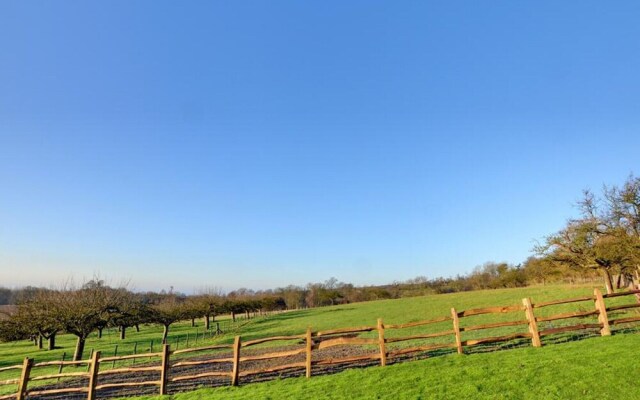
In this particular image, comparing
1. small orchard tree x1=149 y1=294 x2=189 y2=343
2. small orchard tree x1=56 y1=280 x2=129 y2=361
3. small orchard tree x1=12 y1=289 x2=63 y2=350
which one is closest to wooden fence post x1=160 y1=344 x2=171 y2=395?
small orchard tree x1=56 y1=280 x2=129 y2=361

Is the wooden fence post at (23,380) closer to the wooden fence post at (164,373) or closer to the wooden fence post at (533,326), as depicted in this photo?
the wooden fence post at (164,373)

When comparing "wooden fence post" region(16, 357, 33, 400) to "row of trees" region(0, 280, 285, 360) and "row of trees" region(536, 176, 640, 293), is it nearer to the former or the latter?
"row of trees" region(0, 280, 285, 360)

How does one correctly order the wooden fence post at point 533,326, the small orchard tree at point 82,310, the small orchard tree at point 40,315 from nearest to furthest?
1. the wooden fence post at point 533,326
2. the small orchard tree at point 82,310
3. the small orchard tree at point 40,315

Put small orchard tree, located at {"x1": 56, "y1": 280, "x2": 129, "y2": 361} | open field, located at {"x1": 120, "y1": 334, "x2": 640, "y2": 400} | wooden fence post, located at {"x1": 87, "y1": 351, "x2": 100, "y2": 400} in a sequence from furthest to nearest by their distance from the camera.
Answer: small orchard tree, located at {"x1": 56, "y1": 280, "x2": 129, "y2": 361}
wooden fence post, located at {"x1": 87, "y1": 351, "x2": 100, "y2": 400}
open field, located at {"x1": 120, "y1": 334, "x2": 640, "y2": 400}

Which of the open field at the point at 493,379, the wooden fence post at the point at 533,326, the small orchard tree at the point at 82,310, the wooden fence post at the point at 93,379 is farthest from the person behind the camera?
the small orchard tree at the point at 82,310

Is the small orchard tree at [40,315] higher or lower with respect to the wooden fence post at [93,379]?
higher

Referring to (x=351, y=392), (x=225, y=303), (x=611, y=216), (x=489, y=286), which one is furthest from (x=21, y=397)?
(x=489, y=286)

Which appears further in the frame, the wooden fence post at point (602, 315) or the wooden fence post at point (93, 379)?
the wooden fence post at point (602, 315)

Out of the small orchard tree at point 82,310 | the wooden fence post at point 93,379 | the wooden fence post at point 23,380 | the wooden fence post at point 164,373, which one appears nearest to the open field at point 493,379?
the wooden fence post at point 164,373

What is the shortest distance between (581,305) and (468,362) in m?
22.7

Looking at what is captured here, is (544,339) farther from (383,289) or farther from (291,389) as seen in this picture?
(383,289)

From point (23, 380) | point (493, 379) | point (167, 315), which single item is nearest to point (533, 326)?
point (493, 379)

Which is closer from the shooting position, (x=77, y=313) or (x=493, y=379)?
(x=493, y=379)

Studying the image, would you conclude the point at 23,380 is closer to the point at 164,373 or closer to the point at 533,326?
the point at 164,373
